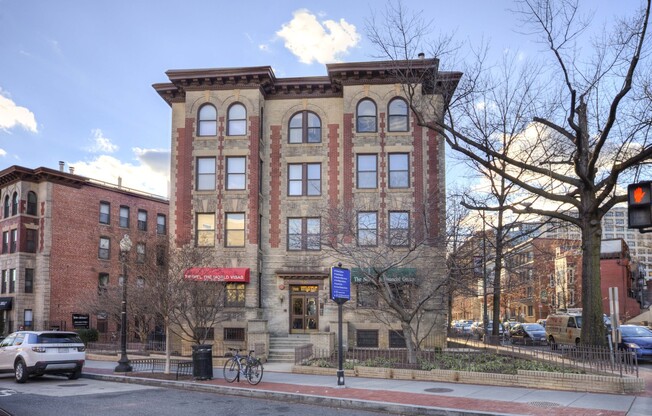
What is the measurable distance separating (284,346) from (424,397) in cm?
1518

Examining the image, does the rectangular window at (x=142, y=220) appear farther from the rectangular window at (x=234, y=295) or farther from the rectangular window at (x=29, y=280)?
the rectangular window at (x=234, y=295)

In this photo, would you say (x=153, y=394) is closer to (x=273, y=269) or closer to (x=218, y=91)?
(x=273, y=269)

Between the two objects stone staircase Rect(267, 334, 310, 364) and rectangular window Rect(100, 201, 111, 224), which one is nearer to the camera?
stone staircase Rect(267, 334, 310, 364)

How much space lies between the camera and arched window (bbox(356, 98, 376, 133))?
3131 cm

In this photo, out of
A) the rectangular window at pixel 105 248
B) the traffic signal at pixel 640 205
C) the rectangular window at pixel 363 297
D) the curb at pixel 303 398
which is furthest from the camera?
the rectangular window at pixel 105 248

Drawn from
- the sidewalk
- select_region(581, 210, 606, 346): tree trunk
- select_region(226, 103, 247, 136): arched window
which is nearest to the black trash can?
the sidewalk

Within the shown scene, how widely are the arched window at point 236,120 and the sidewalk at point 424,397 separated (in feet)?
53.0

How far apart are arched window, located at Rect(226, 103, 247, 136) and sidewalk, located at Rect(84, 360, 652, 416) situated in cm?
1615

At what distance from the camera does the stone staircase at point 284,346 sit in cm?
2589

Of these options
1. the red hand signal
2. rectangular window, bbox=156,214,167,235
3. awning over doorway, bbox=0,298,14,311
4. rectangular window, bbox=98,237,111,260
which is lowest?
awning over doorway, bbox=0,298,14,311

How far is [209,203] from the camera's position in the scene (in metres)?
31.2

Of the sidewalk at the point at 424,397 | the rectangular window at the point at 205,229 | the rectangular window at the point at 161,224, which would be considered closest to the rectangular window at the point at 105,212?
the rectangular window at the point at 161,224

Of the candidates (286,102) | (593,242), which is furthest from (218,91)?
(593,242)

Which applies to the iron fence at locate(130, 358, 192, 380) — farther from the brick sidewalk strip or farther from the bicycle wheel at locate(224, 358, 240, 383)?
the bicycle wheel at locate(224, 358, 240, 383)
